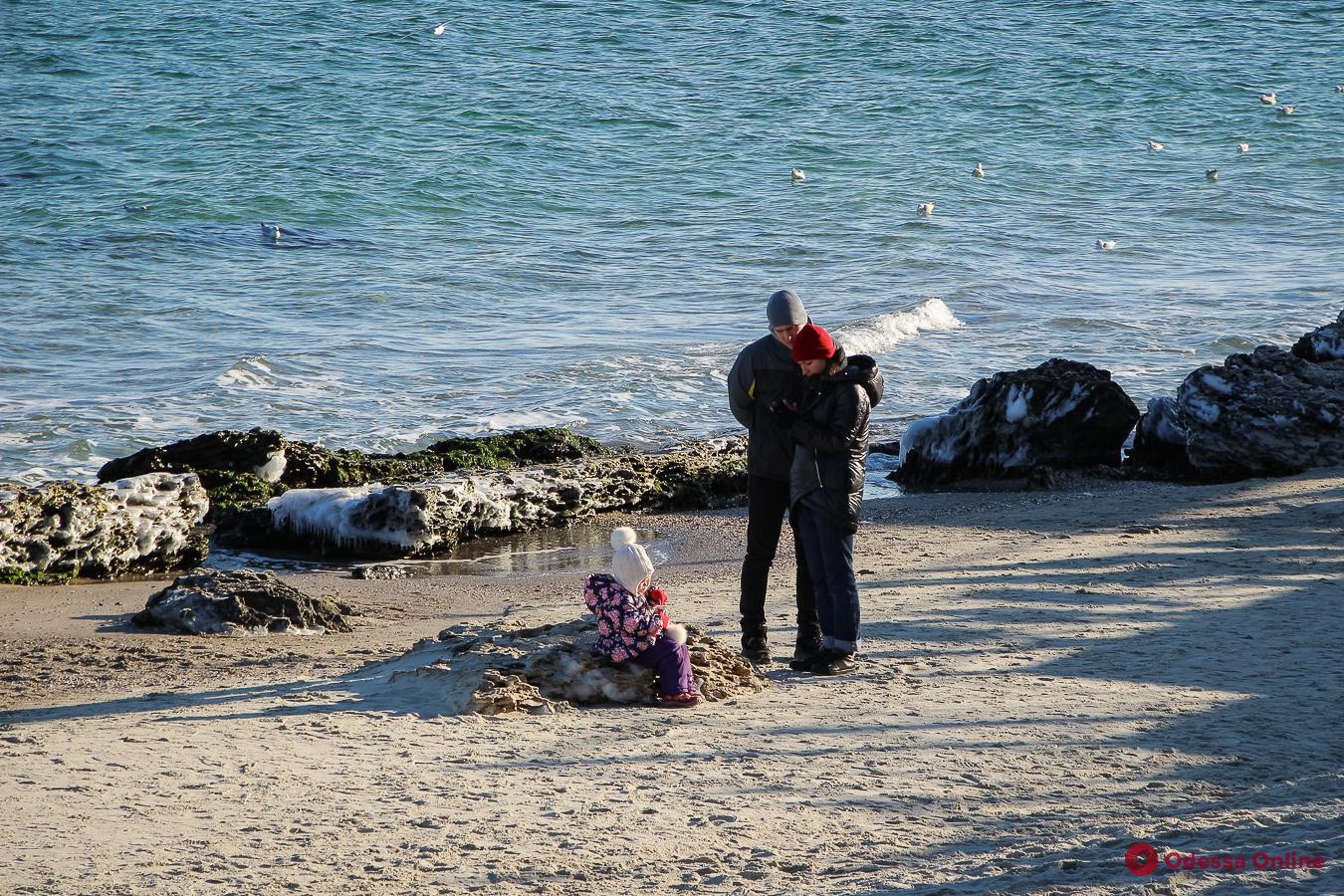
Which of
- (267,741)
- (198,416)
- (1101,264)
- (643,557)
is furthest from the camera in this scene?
(1101,264)

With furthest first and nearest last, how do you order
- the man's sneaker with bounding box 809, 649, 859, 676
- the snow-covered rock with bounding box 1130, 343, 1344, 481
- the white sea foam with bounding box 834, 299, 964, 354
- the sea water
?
1. the white sea foam with bounding box 834, 299, 964, 354
2. the sea water
3. the snow-covered rock with bounding box 1130, 343, 1344, 481
4. the man's sneaker with bounding box 809, 649, 859, 676

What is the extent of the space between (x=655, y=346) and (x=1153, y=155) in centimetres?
1552

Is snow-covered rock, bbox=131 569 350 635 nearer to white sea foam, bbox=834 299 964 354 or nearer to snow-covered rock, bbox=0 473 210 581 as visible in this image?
snow-covered rock, bbox=0 473 210 581

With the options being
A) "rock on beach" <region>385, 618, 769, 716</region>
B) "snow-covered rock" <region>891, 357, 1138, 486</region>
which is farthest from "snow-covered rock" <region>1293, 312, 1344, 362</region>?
"rock on beach" <region>385, 618, 769, 716</region>

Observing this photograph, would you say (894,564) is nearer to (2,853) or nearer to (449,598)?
(449,598)

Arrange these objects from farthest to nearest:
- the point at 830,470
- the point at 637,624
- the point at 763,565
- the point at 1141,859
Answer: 1. the point at 763,565
2. the point at 830,470
3. the point at 637,624
4. the point at 1141,859

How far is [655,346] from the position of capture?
16.6 metres

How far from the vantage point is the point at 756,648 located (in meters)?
6.37

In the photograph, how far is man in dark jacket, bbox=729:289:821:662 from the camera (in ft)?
20.3

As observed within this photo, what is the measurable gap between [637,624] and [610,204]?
1899 cm

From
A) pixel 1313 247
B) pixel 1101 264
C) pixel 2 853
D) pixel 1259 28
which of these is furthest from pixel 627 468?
pixel 1259 28

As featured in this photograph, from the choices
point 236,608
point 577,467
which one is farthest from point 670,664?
point 577,467

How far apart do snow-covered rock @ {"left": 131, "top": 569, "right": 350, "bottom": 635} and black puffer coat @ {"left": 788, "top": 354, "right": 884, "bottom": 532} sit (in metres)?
2.60

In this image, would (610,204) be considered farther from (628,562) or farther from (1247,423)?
(628,562)
